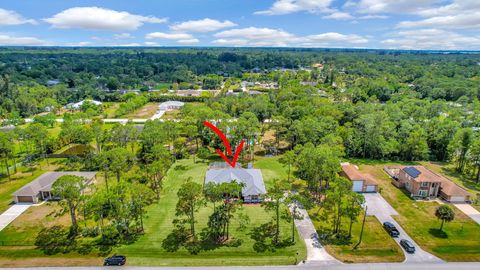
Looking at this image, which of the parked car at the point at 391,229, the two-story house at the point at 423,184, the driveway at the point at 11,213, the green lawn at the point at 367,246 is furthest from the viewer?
the two-story house at the point at 423,184

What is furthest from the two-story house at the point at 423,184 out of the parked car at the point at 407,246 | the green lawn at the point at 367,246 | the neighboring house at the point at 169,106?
the neighboring house at the point at 169,106

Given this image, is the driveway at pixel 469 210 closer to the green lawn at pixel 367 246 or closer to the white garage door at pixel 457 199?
the white garage door at pixel 457 199

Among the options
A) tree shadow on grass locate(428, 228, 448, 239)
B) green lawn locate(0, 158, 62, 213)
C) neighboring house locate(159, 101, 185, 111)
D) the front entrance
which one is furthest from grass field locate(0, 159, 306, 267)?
neighboring house locate(159, 101, 185, 111)

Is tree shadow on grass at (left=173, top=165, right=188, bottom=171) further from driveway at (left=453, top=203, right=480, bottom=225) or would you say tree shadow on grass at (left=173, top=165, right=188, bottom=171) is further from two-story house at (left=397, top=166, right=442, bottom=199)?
driveway at (left=453, top=203, right=480, bottom=225)

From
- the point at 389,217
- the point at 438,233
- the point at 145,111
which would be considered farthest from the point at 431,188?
the point at 145,111

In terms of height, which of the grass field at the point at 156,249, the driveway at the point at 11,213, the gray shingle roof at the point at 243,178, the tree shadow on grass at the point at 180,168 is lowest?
the driveway at the point at 11,213

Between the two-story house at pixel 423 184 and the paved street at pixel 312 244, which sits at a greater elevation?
the two-story house at pixel 423 184

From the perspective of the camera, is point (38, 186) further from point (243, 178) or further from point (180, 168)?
point (243, 178)
